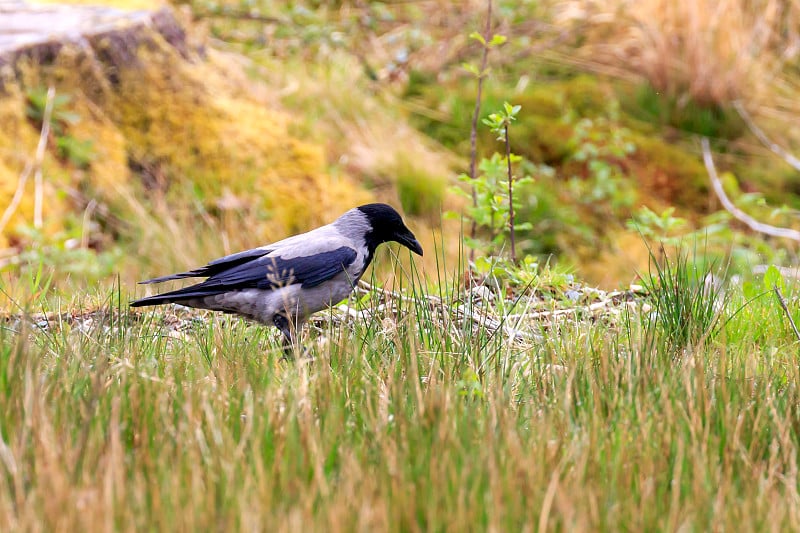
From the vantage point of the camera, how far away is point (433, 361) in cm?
326

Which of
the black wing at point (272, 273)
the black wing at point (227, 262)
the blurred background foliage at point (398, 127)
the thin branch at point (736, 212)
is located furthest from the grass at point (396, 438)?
the thin branch at point (736, 212)

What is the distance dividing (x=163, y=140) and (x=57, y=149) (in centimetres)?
77

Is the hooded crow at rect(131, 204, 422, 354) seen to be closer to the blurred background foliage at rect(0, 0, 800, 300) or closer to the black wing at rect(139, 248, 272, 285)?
the black wing at rect(139, 248, 272, 285)

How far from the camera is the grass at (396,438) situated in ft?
7.23

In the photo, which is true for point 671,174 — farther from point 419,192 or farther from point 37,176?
point 37,176

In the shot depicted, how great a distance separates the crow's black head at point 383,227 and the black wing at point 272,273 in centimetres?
32

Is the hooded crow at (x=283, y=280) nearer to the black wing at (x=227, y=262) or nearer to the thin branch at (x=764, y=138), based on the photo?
the black wing at (x=227, y=262)

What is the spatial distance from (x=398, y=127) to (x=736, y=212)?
9.19 feet

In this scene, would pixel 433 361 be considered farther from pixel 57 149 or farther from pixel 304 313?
pixel 57 149

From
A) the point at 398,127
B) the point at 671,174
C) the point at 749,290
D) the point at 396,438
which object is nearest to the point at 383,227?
the point at 749,290

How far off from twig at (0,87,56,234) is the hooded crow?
2.73 meters

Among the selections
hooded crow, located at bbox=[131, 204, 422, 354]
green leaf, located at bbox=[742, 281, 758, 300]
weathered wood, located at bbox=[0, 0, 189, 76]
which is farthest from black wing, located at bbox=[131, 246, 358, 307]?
weathered wood, located at bbox=[0, 0, 189, 76]

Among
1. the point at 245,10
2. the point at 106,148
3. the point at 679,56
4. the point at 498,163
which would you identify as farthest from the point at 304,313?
the point at 245,10

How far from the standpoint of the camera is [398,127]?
8.52 m
